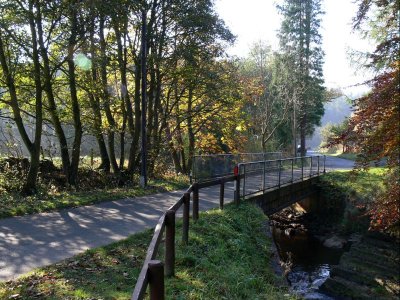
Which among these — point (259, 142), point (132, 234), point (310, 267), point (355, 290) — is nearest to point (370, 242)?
point (310, 267)

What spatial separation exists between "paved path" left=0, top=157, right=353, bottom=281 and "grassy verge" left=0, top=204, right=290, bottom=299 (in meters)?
0.46

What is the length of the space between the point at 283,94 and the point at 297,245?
2027 centimetres

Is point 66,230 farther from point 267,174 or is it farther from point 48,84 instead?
point 267,174

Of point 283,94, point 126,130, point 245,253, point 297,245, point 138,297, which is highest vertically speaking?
point 283,94

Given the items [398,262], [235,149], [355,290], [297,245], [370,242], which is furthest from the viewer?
[235,149]

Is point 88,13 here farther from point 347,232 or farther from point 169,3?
point 347,232

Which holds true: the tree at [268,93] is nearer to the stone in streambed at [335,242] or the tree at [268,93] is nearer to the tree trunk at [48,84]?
the stone in streambed at [335,242]

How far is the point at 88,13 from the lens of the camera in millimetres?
12797

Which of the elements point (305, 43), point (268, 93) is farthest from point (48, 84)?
point (305, 43)

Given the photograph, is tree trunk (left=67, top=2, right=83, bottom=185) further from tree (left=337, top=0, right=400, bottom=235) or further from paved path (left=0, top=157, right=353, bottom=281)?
tree (left=337, top=0, right=400, bottom=235)

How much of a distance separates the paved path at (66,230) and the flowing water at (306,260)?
353 cm

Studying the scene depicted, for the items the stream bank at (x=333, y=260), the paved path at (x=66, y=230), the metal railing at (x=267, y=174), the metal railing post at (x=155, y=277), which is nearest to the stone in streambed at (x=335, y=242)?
the stream bank at (x=333, y=260)

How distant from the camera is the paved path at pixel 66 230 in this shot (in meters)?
6.23

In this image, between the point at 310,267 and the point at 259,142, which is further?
the point at 259,142
